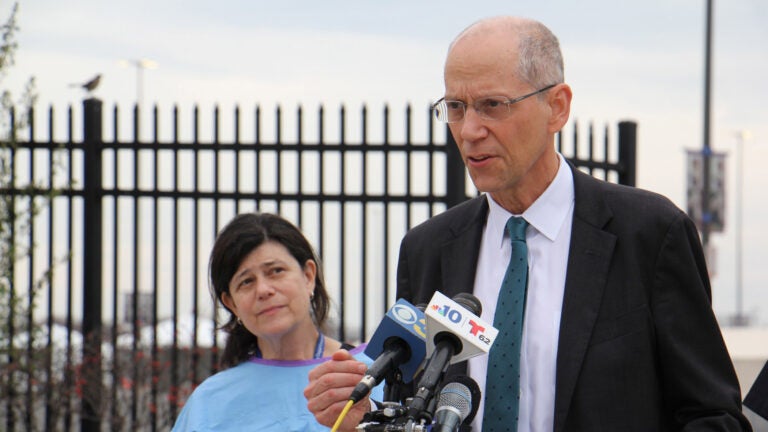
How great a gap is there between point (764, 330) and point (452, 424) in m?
20.4

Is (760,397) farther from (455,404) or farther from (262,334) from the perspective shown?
(262,334)

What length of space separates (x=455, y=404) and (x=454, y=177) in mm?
5512

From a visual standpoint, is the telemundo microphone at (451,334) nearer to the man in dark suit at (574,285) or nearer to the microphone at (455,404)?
the microphone at (455,404)

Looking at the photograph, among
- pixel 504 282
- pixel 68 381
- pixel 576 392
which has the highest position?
pixel 504 282

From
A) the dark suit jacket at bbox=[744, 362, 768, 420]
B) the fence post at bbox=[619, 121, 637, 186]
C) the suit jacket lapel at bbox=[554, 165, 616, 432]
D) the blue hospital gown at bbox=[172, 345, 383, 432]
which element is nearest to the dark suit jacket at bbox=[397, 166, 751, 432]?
the suit jacket lapel at bbox=[554, 165, 616, 432]

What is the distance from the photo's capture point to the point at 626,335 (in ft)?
8.47

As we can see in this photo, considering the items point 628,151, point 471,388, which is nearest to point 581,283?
point 471,388

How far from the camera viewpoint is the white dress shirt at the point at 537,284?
103 inches

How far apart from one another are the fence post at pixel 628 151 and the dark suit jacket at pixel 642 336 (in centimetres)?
A: 645

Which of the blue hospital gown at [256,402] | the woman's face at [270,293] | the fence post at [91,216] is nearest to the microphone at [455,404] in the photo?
the blue hospital gown at [256,402]

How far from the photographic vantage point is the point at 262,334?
168 inches

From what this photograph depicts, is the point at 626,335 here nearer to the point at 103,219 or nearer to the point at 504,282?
the point at 504,282

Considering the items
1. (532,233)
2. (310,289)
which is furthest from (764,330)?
(532,233)

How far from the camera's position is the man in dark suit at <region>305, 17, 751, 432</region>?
256cm
